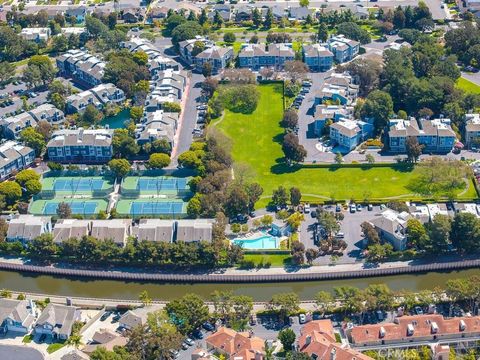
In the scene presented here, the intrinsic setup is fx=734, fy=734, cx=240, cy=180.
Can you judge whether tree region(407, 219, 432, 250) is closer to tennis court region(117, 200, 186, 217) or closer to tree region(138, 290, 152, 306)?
tennis court region(117, 200, 186, 217)

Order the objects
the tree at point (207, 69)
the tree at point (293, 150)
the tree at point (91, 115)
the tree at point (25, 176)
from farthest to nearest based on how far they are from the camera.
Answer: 1. the tree at point (207, 69)
2. the tree at point (91, 115)
3. the tree at point (293, 150)
4. the tree at point (25, 176)

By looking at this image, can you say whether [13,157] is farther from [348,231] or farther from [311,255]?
[348,231]

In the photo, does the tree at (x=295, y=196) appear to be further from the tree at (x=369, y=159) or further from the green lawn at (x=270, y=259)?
the tree at (x=369, y=159)

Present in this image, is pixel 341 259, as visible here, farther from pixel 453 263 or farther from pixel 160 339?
pixel 160 339

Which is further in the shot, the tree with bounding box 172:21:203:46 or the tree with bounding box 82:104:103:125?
the tree with bounding box 172:21:203:46

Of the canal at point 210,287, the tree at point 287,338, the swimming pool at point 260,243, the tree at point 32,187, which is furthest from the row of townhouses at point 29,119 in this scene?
the tree at point 287,338

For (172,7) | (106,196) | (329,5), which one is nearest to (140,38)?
(172,7)

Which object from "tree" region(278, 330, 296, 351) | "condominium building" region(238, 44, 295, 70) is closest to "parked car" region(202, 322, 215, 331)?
"tree" region(278, 330, 296, 351)
